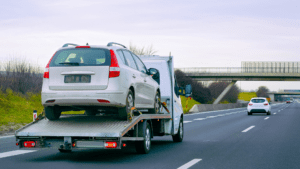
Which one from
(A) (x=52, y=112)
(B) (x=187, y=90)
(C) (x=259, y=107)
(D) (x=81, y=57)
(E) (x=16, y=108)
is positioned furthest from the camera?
(C) (x=259, y=107)

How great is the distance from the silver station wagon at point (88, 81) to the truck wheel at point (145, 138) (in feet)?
1.73

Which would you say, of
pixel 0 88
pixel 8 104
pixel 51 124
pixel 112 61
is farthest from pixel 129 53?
pixel 0 88

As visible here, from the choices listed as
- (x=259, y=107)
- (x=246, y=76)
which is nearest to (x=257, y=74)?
(x=246, y=76)

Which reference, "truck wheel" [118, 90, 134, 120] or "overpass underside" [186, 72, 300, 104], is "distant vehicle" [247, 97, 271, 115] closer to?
"truck wheel" [118, 90, 134, 120]

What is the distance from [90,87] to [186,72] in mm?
60843

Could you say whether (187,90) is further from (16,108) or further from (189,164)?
(16,108)

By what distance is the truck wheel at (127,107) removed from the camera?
744 cm

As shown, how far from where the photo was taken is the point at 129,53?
868 cm

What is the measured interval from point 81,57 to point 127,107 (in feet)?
4.04

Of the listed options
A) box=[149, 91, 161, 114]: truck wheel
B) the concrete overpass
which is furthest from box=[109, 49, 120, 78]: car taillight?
the concrete overpass

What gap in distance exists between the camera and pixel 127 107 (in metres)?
7.49

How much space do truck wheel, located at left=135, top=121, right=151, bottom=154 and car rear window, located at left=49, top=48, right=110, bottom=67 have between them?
5.21ft

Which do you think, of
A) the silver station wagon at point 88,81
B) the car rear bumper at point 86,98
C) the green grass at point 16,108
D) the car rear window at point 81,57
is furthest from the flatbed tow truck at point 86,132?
the green grass at point 16,108

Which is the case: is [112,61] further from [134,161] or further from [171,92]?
[171,92]
